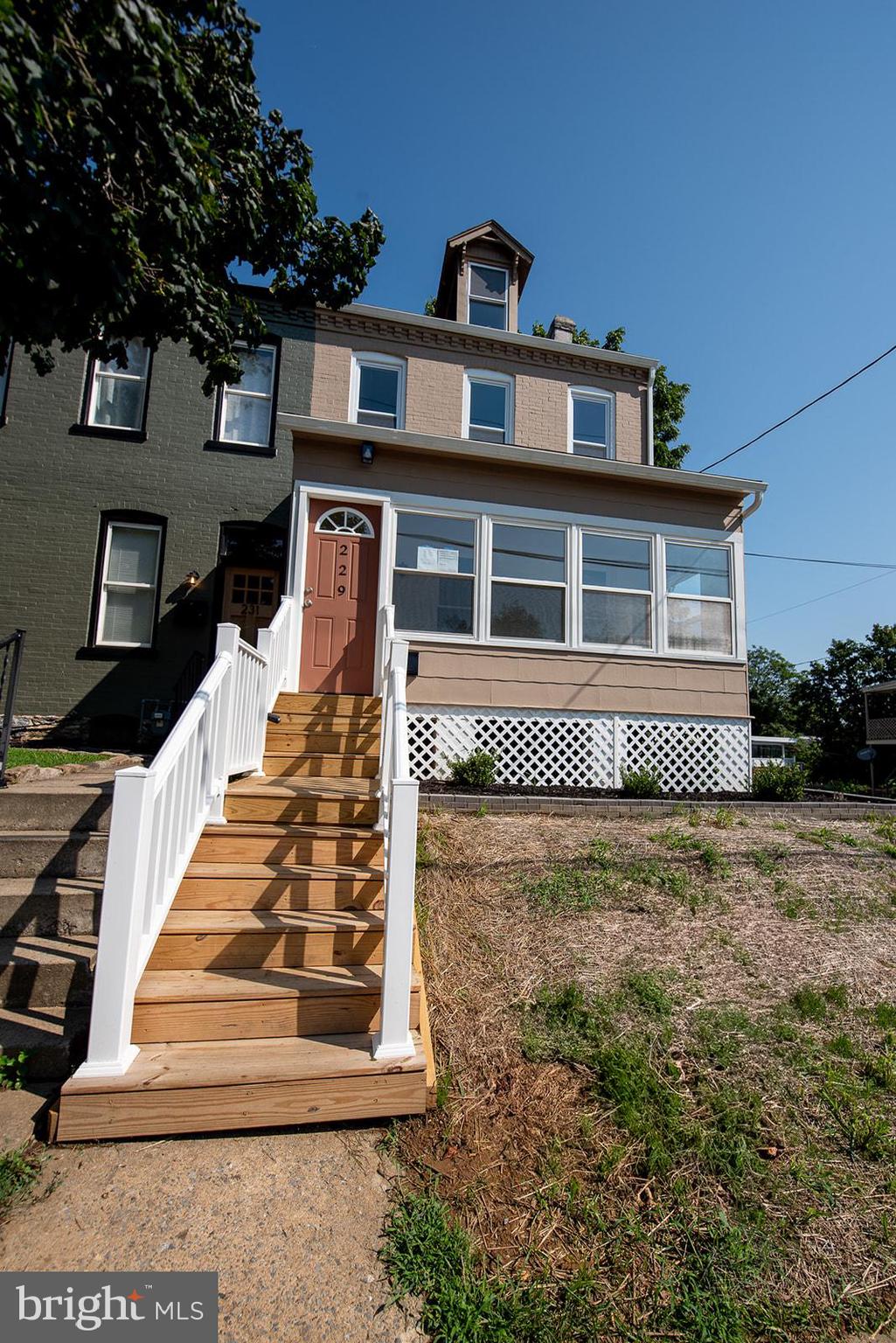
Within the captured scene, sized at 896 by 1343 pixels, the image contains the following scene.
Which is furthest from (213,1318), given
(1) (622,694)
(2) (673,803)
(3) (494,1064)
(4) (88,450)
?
(4) (88,450)

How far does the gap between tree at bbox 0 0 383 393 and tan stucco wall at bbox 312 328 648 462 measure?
173 inches

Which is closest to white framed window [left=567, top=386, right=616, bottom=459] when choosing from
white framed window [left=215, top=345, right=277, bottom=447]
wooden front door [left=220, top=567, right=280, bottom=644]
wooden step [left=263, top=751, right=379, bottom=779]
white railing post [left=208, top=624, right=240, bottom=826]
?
white framed window [left=215, top=345, right=277, bottom=447]

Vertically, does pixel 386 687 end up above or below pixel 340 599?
below

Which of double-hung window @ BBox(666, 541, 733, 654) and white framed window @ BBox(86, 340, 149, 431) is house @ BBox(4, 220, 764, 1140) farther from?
white framed window @ BBox(86, 340, 149, 431)

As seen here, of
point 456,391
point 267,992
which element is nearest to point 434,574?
point 456,391

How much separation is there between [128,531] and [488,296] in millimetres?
7333

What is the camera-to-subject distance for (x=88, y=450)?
8.76m

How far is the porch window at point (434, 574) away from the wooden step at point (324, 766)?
2.90 metres

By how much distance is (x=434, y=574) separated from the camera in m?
7.66

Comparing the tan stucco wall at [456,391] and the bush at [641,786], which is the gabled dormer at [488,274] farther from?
the bush at [641,786]

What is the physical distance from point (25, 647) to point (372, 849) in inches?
274

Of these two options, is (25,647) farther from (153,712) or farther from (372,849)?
(372,849)

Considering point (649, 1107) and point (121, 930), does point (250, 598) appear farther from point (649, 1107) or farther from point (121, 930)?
point (649, 1107)

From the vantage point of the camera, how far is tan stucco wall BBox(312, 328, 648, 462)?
9594mm
